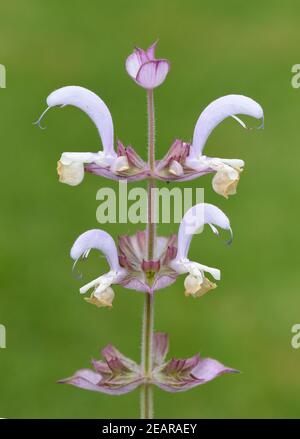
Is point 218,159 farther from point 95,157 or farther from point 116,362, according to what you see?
point 116,362

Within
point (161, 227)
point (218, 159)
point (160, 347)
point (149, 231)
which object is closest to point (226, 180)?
point (218, 159)

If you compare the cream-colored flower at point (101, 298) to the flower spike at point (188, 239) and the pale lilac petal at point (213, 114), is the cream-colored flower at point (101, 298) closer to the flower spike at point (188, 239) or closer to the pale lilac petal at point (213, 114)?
the flower spike at point (188, 239)

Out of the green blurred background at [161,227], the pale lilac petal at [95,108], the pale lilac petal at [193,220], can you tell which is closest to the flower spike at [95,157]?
the pale lilac petal at [95,108]

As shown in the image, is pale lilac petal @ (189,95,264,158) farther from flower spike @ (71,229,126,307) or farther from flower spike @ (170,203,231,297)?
flower spike @ (71,229,126,307)

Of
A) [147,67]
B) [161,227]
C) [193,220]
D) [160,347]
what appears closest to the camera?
[147,67]

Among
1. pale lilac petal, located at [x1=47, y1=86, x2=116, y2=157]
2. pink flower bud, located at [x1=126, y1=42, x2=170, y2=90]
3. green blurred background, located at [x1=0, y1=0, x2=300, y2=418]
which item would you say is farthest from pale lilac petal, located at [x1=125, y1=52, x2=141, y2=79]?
green blurred background, located at [x1=0, y1=0, x2=300, y2=418]

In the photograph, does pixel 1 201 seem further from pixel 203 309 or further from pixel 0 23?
pixel 0 23

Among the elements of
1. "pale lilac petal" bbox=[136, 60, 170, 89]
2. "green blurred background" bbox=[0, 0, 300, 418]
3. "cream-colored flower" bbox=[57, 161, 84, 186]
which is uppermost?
"green blurred background" bbox=[0, 0, 300, 418]

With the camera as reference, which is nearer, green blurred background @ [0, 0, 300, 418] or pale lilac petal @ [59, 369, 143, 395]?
pale lilac petal @ [59, 369, 143, 395]
